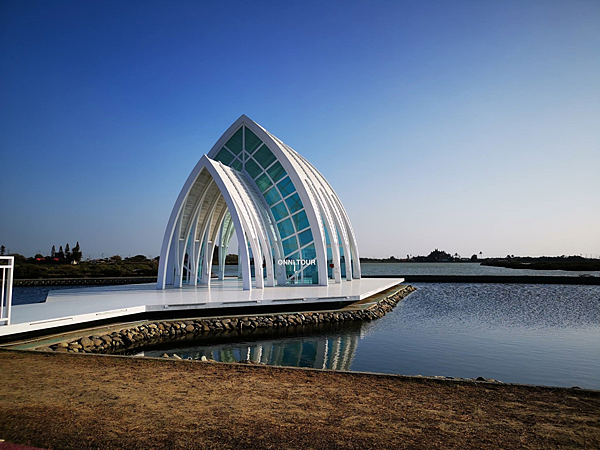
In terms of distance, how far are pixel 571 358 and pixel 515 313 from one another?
9434 millimetres

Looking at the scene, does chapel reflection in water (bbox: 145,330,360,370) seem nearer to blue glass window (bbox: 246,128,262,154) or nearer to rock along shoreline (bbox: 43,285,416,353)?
rock along shoreline (bbox: 43,285,416,353)

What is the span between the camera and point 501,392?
266 inches

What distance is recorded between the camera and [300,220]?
80.9 feet

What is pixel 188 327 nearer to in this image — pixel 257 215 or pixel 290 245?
pixel 257 215

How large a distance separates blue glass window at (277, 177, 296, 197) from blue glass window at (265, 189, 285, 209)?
394mm

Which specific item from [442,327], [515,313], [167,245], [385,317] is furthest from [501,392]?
[167,245]

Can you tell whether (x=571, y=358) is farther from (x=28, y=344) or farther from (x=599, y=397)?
(x=28, y=344)

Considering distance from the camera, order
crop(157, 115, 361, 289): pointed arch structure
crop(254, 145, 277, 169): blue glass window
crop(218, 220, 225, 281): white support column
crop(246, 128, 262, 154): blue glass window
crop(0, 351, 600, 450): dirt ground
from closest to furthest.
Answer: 1. crop(0, 351, 600, 450): dirt ground
2. crop(157, 115, 361, 289): pointed arch structure
3. crop(254, 145, 277, 169): blue glass window
4. crop(246, 128, 262, 154): blue glass window
5. crop(218, 220, 225, 281): white support column

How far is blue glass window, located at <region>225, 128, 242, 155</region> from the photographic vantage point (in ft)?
87.9

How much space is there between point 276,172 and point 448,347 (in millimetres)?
15430

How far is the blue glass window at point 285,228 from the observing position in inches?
987

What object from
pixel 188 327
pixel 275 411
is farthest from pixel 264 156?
pixel 275 411

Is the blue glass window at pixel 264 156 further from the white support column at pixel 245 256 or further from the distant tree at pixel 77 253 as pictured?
the distant tree at pixel 77 253

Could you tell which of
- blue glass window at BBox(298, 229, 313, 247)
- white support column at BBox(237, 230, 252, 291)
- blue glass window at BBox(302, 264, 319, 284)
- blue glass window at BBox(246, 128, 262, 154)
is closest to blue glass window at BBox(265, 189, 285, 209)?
blue glass window at BBox(298, 229, 313, 247)
